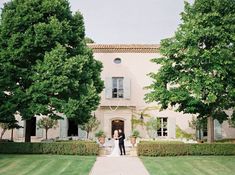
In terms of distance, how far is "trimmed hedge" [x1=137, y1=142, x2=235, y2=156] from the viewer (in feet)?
57.9

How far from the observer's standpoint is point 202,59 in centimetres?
1770

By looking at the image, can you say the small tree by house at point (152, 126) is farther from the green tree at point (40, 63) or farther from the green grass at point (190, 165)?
the green grass at point (190, 165)

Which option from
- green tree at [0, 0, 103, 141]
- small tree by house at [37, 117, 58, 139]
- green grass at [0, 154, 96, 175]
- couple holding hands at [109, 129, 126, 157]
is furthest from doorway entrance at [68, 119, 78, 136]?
green grass at [0, 154, 96, 175]

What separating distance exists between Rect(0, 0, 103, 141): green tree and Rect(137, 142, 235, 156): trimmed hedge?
410cm

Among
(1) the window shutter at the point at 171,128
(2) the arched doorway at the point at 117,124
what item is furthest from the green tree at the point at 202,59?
(2) the arched doorway at the point at 117,124

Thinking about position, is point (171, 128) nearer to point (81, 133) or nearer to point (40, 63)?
point (81, 133)

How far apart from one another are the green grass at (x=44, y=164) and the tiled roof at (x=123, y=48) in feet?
44.6

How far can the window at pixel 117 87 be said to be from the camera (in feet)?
93.4

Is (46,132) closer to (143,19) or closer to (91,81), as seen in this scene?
(91,81)

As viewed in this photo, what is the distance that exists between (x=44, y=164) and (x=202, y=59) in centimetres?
975

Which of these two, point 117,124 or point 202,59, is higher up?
point 202,59

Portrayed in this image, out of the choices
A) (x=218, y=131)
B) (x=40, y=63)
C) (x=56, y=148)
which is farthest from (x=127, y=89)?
(x=56, y=148)

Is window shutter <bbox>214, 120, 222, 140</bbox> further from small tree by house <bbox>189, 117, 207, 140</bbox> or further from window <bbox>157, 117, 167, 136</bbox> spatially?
window <bbox>157, 117, 167, 136</bbox>

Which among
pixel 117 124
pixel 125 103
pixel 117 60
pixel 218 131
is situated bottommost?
pixel 218 131
